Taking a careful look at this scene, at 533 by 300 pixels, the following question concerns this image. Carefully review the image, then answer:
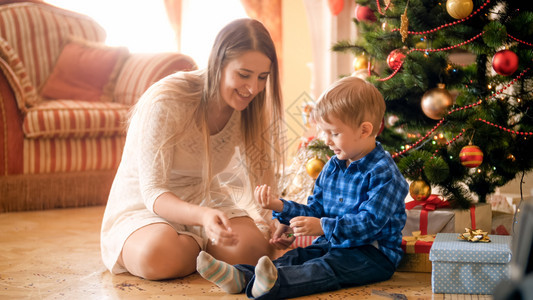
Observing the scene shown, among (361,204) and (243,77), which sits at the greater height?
(243,77)

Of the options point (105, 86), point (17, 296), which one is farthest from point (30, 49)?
Result: point (17, 296)

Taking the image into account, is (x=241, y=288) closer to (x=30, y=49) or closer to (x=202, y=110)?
(x=202, y=110)

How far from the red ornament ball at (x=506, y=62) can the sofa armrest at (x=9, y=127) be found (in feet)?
6.41

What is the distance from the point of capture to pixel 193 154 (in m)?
1.74

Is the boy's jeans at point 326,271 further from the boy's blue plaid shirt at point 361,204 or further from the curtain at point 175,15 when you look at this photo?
the curtain at point 175,15

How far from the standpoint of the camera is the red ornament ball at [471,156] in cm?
184

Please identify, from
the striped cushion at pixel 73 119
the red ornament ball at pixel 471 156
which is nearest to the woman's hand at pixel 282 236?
the red ornament ball at pixel 471 156

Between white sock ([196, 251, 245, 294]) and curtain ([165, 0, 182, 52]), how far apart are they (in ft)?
11.7

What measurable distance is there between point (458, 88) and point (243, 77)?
0.87 m

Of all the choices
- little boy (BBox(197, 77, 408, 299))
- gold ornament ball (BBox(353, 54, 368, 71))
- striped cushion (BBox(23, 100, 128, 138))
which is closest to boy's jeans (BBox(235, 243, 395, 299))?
little boy (BBox(197, 77, 408, 299))

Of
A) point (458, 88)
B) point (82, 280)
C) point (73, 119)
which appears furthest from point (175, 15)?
point (82, 280)

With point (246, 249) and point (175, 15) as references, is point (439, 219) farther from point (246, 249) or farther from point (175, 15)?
point (175, 15)

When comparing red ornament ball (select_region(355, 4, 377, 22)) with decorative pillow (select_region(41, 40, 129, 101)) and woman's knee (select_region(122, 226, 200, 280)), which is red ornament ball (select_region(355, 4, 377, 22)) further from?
decorative pillow (select_region(41, 40, 129, 101))

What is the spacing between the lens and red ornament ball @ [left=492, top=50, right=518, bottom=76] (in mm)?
1816
